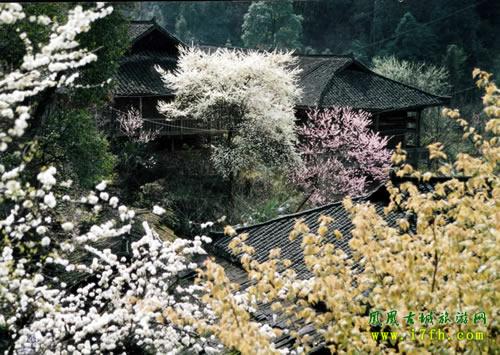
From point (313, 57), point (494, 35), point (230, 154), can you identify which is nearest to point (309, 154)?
point (230, 154)

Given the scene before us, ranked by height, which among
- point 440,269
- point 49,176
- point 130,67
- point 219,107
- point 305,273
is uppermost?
point 130,67

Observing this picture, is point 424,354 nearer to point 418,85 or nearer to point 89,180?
point 89,180

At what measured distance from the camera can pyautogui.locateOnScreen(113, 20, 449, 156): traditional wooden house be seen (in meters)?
23.6

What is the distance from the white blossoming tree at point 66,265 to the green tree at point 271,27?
92.1 feet

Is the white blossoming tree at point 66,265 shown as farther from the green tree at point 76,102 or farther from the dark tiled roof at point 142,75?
the dark tiled roof at point 142,75

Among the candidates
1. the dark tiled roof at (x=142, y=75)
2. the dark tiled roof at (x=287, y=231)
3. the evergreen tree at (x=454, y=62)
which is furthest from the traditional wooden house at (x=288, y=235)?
the evergreen tree at (x=454, y=62)

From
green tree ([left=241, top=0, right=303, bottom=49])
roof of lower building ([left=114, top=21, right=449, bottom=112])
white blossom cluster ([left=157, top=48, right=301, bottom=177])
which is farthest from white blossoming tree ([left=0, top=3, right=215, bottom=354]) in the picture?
green tree ([left=241, top=0, right=303, bottom=49])

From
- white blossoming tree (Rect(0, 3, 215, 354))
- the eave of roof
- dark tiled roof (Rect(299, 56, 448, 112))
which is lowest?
white blossoming tree (Rect(0, 3, 215, 354))

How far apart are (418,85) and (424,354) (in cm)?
3077

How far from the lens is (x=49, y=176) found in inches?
183

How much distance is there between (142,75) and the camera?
80.3 ft

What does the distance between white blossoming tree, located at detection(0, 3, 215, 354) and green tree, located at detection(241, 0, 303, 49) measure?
28.1 m

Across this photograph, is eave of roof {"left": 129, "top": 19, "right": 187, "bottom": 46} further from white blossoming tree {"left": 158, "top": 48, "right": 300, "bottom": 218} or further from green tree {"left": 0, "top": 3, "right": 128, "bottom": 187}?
green tree {"left": 0, "top": 3, "right": 128, "bottom": 187}

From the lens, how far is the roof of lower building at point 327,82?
2434 cm
